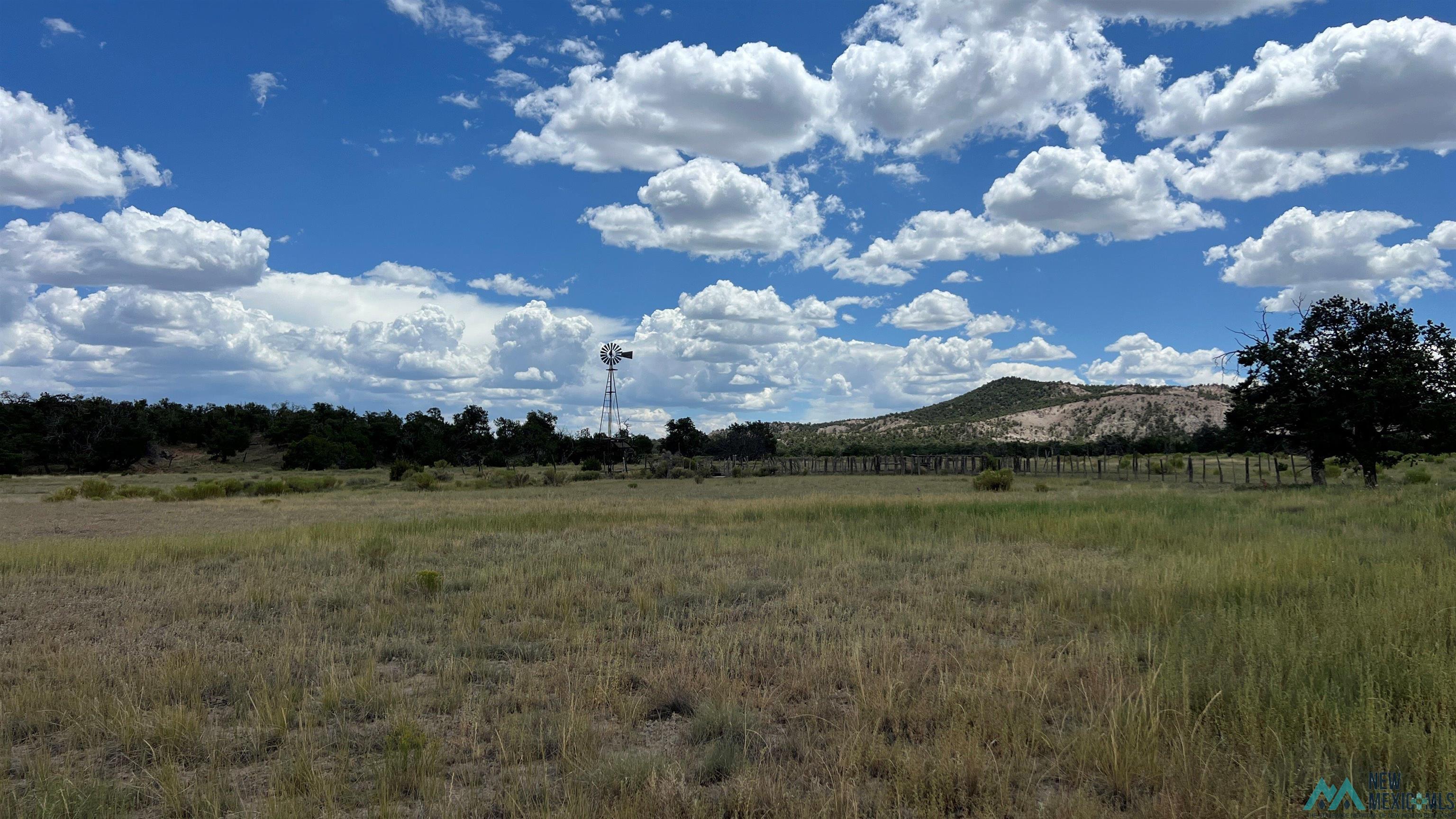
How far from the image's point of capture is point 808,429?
18162 cm

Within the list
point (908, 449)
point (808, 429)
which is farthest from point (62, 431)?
point (808, 429)

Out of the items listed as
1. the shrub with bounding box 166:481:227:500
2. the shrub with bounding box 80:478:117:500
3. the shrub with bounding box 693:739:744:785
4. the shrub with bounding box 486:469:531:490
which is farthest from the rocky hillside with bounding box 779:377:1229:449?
the shrub with bounding box 693:739:744:785

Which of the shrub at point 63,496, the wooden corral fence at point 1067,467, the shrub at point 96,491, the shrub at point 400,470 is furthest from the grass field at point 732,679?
the shrub at point 400,470

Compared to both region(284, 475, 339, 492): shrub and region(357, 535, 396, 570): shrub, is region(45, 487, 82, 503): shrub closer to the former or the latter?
region(284, 475, 339, 492): shrub

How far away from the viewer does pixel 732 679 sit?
677cm

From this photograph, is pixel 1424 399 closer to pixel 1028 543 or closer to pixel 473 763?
pixel 1028 543

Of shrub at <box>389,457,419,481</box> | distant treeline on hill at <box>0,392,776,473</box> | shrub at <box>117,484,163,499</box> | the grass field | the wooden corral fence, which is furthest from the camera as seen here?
distant treeline on hill at <box>0,392,776,473</box>

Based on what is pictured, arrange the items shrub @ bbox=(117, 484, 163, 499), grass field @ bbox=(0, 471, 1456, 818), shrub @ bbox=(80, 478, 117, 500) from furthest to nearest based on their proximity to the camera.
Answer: shrub @ bbox=(117, 484, 163, 499) < shrub @ bbox=(80, 478, 117, 500) < grass field @ bbox=(0, 471, 1456, 818)

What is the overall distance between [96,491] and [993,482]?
4426cm

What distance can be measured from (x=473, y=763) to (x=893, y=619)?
505 centimetres

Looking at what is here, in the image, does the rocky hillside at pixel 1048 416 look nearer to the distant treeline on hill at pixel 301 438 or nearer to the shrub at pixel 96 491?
the distant treeline on hill at pixel 301 438

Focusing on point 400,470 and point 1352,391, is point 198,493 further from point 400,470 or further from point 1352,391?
point 1352,391

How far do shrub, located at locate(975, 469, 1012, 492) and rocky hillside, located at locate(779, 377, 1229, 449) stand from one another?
77.2m

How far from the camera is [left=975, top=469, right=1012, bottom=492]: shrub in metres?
36.6
